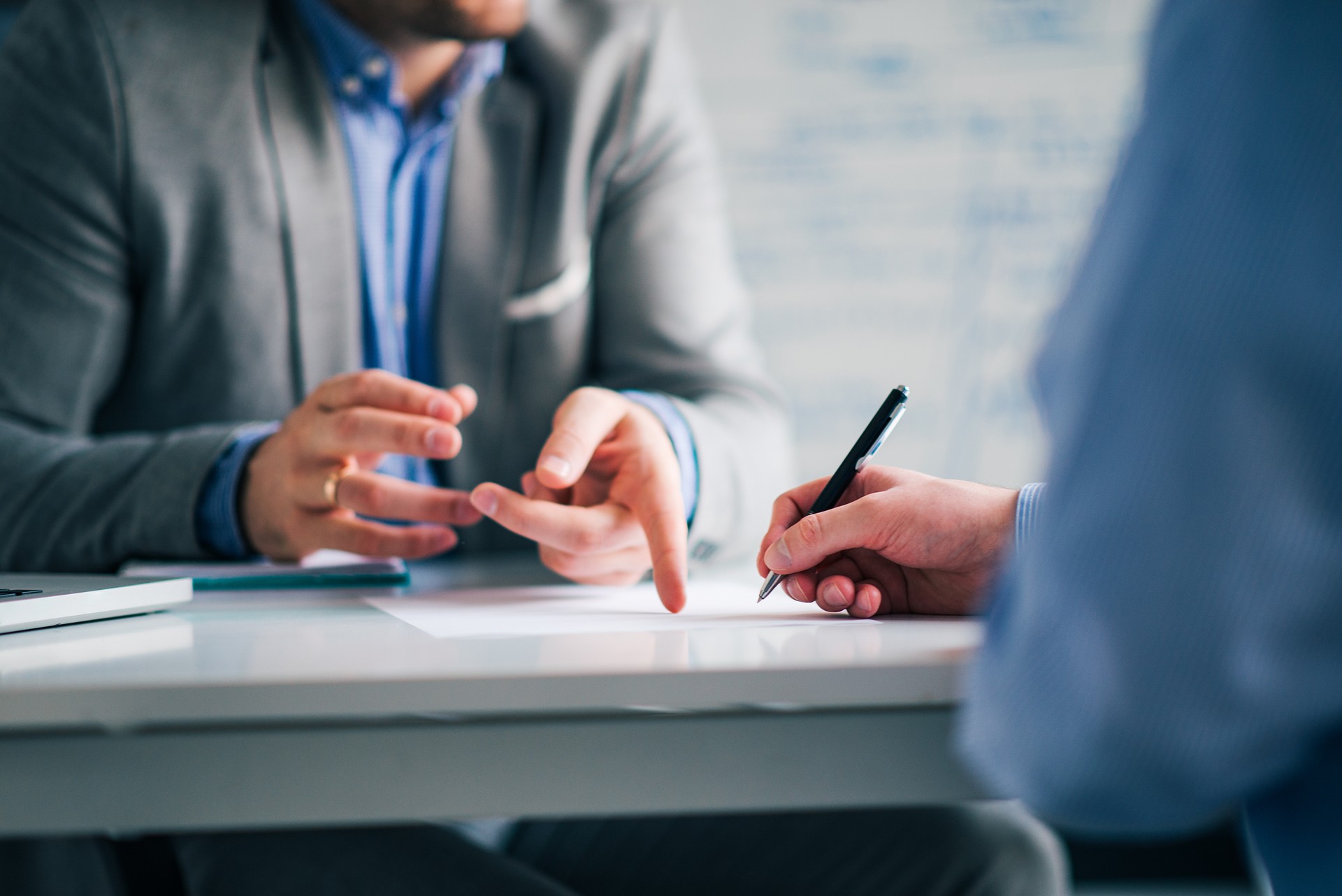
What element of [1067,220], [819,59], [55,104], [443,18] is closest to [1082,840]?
[1067,220]

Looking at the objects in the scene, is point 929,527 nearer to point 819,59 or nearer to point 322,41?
point 322,41

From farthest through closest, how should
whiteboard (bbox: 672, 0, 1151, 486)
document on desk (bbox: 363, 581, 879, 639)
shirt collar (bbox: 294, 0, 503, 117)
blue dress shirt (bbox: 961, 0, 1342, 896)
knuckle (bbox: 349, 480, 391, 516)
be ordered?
whiteboard (bbox: 672, 0, 1151, 486) < shirt collar (bbox: 294, 0, 503, 117) < knuckle (bbox: 349, 480, 391, 516) < document on desk (bbox: 363, 581, 879, 639) < blue dress shirt (bbox: 961, 0, 1342, 896)

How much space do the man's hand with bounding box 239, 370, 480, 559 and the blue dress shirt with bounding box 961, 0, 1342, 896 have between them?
45cm

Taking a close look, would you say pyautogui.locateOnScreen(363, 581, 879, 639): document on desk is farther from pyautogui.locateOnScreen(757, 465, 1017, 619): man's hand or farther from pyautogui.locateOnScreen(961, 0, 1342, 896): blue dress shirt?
pyautogui.locateOnScreen(961, 0, 1342, 896): blue dress shirt

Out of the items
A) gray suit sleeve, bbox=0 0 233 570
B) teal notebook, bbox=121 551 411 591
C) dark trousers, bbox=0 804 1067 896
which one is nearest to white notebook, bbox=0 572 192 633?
teal notebook, bbox=121 551 411 591

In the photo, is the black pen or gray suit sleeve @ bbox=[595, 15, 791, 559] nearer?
the black pen

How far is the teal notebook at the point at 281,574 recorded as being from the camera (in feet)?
→ 2.29

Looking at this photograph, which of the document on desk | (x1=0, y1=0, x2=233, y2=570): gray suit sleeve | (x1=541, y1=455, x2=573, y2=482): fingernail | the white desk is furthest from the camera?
(x1=0, y1=0, x2=233, y2=570): gray suit sleeve

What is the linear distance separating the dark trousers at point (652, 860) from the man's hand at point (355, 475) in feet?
0.68

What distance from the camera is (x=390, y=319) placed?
3.59ft

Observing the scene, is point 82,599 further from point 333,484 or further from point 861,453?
point 861,453

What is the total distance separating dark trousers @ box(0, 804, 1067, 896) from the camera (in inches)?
24.4

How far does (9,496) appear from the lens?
0.80 metres

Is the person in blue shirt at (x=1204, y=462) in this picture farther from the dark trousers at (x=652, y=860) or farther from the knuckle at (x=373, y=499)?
the knuckle at (x=373, y=499)
